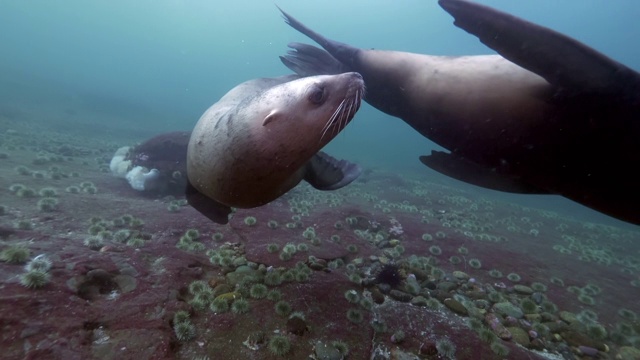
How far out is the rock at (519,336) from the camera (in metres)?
4.39

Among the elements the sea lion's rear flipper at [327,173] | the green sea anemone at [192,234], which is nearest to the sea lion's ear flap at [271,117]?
the sea lion's rear flipper at [327,173]

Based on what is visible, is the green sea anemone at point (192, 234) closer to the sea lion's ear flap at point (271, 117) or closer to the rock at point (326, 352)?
the rock at point (326, 352)

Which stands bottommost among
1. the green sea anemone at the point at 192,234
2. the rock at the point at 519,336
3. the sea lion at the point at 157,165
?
the sea lion at the point at 157,165

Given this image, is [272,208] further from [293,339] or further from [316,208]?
[293,339]

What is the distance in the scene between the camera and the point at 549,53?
2.52 meters

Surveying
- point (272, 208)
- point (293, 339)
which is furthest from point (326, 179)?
point (272, 208)

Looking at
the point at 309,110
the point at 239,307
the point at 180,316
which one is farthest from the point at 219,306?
the point at 309,110

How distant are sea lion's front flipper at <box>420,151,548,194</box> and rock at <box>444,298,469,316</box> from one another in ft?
6.87

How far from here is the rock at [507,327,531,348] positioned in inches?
173

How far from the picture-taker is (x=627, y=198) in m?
2.91

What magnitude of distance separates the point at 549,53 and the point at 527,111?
2.04 feet

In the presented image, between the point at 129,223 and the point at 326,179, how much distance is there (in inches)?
173

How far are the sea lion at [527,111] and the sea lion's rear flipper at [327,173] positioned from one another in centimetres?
132

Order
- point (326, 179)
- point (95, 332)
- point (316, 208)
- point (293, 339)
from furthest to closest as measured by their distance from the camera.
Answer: point (316, 208) < point (326, 179) < point (293, 339) < point (95, 332)
